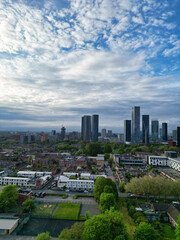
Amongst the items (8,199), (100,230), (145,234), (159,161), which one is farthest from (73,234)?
(159,161)

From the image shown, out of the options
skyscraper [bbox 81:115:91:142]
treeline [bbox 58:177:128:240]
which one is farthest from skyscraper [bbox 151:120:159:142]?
treeline [bbox 58:177:128:240]

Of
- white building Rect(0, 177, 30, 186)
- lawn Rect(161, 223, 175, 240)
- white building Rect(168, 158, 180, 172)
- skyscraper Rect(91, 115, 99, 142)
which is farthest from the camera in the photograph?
skyscraper Rect(91, 115, 99, 142)

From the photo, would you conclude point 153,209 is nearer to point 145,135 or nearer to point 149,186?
point 149,186

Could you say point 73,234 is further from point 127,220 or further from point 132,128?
point 132,128

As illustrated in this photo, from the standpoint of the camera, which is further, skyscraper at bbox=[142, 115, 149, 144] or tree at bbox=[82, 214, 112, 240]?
skyscraper at bbox=[142, 115, 149, 144]

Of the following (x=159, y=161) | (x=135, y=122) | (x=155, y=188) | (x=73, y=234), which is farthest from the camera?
(x=135, y=122)

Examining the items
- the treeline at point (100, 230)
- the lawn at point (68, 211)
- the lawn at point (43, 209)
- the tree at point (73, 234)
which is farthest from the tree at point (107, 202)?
the lawn at point (43, 209)

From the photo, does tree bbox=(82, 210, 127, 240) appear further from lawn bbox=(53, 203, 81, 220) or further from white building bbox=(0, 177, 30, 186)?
white building bbox=(0, 177, 30, 186)
